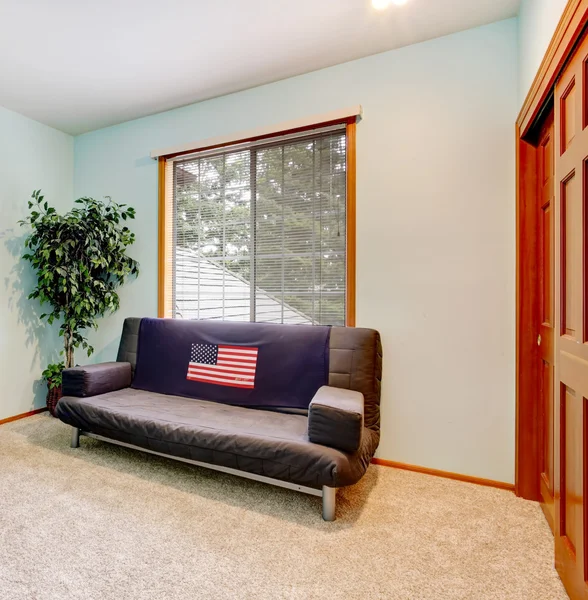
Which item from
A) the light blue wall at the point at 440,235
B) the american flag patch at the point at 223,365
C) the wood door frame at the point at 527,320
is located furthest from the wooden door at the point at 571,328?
the american flag patch at the point at 223,365

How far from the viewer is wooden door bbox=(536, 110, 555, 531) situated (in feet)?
5.67

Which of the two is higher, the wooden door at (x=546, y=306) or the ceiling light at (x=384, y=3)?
the ceiling light at (x=384, y=3)

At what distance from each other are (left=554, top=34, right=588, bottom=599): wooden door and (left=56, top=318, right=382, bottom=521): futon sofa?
0.80 m

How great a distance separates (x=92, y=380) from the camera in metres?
2.52

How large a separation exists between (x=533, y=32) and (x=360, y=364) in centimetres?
192

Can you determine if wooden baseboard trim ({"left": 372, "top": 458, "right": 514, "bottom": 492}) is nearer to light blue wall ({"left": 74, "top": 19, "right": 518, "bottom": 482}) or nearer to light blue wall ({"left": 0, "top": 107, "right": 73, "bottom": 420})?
light blue wall ({"left": 74, "top": 19, "right": 518, "bottom": 482})

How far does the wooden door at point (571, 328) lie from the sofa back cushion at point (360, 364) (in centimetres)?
99

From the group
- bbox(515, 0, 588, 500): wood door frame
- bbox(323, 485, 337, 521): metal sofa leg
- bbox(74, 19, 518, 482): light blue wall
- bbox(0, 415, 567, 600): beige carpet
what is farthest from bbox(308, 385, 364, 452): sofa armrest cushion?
bbox(515, 0, 588, 500): wood door frame

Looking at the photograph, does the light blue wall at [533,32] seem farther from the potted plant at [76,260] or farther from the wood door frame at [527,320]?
the potted plant at [76,260]

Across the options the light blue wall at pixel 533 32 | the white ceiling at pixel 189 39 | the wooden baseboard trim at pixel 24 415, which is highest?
the white ceiling at pixel 189 39

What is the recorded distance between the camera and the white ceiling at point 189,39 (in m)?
1.98

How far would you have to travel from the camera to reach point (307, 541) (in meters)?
1.57

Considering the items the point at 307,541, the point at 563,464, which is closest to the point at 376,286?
the point at 563,464

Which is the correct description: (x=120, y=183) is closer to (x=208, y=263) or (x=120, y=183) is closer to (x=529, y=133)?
(x=208, y=263)
